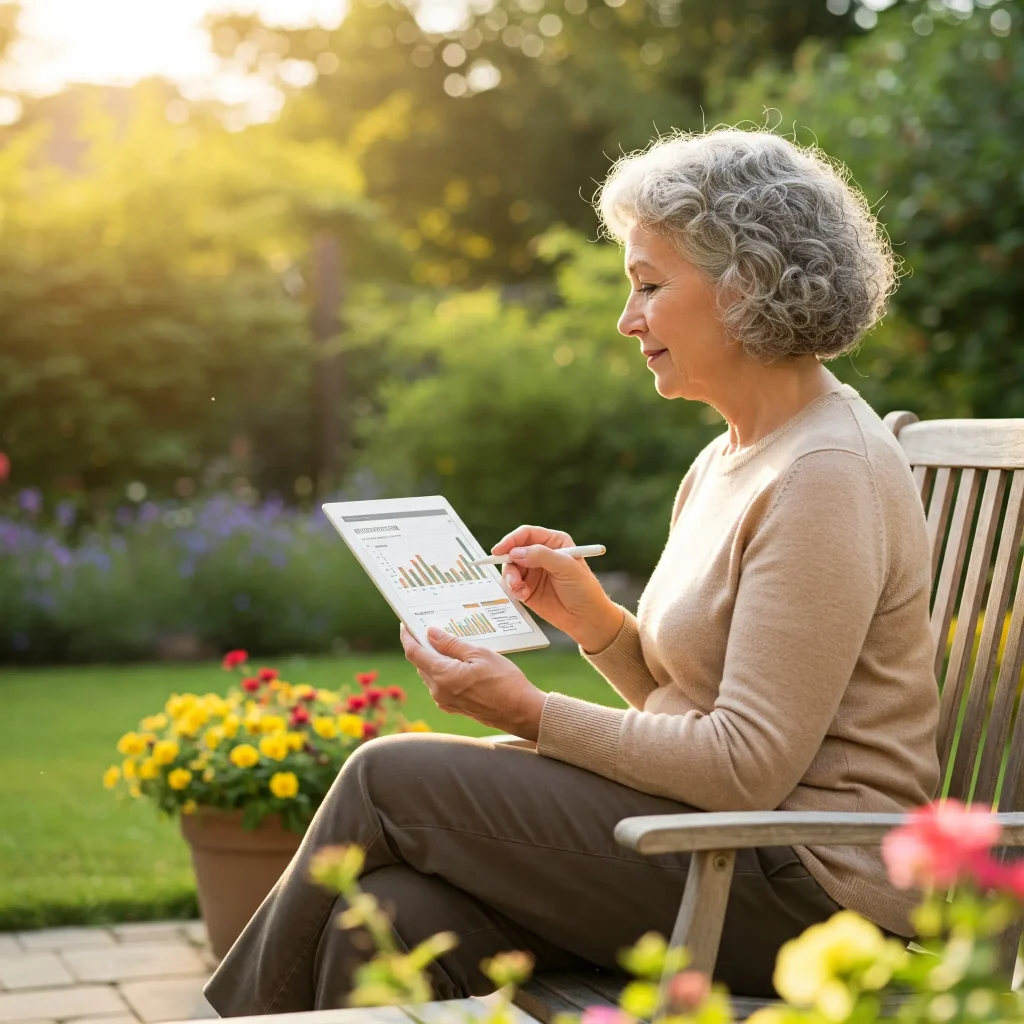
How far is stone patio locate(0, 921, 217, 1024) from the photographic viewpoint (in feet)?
9.43

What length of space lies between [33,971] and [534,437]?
229 inches

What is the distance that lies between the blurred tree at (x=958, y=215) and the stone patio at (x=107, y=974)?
3.22 meters

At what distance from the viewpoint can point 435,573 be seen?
209 cm

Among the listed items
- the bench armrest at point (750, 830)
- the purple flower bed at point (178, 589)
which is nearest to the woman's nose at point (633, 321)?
the bench armrest at point (750, 830)

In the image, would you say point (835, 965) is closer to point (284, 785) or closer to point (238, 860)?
point (284, 785)

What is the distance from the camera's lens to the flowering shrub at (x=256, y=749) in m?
3.03

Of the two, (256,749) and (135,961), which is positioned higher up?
(256,749)

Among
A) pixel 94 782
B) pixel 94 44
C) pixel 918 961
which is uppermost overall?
pixel 94 44

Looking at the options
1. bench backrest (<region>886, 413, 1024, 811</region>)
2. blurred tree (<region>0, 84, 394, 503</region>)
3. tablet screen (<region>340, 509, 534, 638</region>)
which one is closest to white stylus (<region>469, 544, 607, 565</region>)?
tablet screen (<region>340, 509, 534, 638</region>)

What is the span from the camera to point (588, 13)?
1994cm

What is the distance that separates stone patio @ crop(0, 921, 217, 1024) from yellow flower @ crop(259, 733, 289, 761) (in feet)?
1.59

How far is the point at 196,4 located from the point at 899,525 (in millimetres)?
21571

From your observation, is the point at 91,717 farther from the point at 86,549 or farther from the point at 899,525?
the point at 899,525

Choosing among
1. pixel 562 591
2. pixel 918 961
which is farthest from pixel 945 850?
pixel 562 591
